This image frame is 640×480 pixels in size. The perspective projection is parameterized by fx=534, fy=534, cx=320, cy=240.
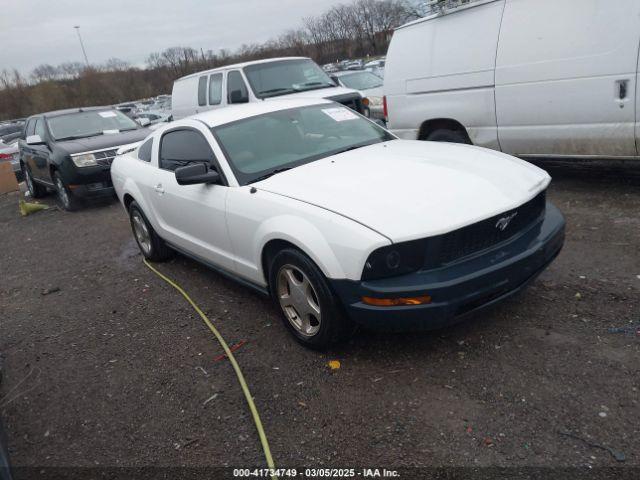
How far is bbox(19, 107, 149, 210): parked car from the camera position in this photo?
8.95 meters

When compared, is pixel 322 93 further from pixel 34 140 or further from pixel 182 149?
pixel 182 149

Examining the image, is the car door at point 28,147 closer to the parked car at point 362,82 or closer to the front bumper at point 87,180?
the front bumper at point 87,180

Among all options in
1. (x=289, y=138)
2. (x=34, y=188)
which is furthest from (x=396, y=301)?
(x=34, y=188)

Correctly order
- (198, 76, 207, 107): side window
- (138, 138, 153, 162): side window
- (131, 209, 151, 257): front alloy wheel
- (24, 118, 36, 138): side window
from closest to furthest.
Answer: (138, 138, 153, 162): side window → (131, 209, 151, 257): front alloy wheel → (24, 118, 36, 138): side window → (198, 76, 207, 107): side window

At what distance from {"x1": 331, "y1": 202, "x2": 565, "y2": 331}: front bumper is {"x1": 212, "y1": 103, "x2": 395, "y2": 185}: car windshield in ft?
4.46

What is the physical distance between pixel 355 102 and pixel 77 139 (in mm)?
5016

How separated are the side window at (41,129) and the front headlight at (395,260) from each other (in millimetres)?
8925

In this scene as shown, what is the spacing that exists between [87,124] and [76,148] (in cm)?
119

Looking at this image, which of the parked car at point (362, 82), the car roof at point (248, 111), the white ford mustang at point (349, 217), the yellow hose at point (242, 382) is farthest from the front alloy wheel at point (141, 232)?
the parked car at point (362, 82)

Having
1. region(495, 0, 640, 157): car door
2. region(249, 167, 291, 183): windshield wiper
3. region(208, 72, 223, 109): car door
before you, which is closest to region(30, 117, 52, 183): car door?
region(208, 72, 223, 109): car door

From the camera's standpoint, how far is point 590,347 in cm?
317

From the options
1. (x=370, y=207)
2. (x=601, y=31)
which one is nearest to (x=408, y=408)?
(x=370, y=207)

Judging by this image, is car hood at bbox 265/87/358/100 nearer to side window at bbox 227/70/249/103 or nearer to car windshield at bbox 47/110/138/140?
side window at bbox 227/70/249/103

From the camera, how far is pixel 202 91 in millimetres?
11023
